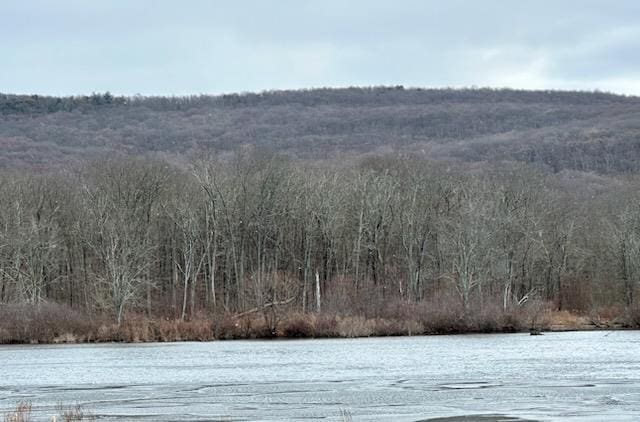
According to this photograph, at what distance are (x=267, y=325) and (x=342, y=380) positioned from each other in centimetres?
3492

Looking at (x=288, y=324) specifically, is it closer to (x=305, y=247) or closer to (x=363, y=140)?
(x=305, y=247)

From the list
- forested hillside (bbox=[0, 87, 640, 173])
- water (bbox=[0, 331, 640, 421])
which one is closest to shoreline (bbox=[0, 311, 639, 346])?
water (bbox=[0, 331, 640, 421])

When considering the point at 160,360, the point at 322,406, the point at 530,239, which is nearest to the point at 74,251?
the point at 530,239

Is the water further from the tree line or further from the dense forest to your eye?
the tree line

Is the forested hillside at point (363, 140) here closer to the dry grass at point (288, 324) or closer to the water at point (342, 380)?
the dry grass at point (288, 324)

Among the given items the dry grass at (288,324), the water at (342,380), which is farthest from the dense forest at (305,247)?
the water at (342,380)

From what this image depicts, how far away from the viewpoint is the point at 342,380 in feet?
132

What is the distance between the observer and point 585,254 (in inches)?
3725

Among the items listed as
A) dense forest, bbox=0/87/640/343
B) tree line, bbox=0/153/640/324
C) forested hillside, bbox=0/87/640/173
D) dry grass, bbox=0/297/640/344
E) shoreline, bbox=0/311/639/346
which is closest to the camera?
shoreline, bbox=0/311/639/346

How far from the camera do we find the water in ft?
99.1

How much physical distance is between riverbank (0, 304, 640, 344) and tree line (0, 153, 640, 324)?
25.9 feet

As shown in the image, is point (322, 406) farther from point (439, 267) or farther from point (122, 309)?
point (439, 267)

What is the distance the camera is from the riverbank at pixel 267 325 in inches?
2901

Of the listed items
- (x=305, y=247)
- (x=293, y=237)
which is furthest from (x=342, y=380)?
(x=293, y=237)
